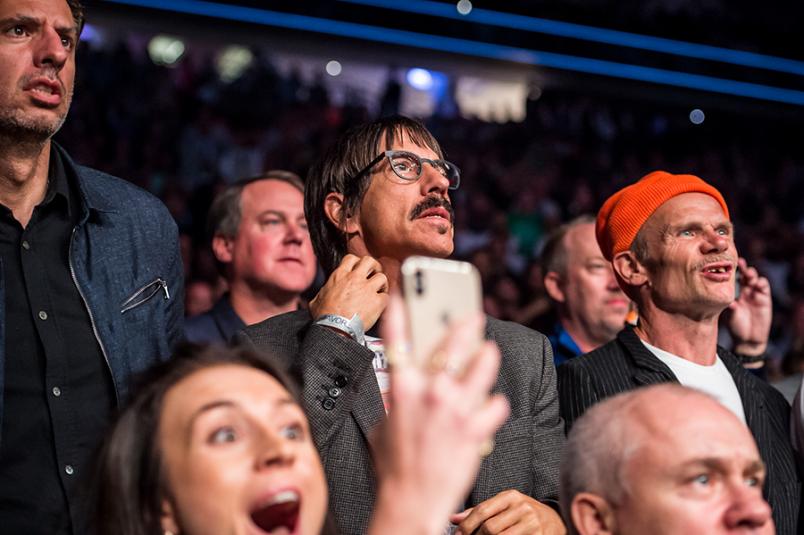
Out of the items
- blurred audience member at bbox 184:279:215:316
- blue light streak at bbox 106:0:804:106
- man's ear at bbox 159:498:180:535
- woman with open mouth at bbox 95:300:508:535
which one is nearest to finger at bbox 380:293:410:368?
woman with open mouth at bbox 95:300:508:535

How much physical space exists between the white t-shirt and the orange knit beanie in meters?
0.30

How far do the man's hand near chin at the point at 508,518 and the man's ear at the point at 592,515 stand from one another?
26 centimetres

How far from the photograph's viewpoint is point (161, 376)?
161 cm

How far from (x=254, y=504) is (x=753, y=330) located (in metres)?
2.19

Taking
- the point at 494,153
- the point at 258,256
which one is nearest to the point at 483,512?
the point at 258,256

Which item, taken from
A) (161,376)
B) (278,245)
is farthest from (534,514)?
(278,245)

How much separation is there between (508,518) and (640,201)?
1.10m

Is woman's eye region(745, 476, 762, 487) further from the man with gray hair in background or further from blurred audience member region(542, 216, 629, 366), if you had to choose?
blurred audience member region(542, 216, 629, 366)

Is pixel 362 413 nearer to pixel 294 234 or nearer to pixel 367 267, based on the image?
pixel 367 267

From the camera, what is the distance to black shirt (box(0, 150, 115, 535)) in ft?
6.39

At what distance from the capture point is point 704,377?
259cm

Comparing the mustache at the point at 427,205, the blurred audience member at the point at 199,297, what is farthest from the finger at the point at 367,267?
the blurred audience member at the point at 199,297

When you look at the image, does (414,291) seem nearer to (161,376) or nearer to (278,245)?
(161,376)

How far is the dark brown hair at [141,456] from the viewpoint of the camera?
1476 mm
